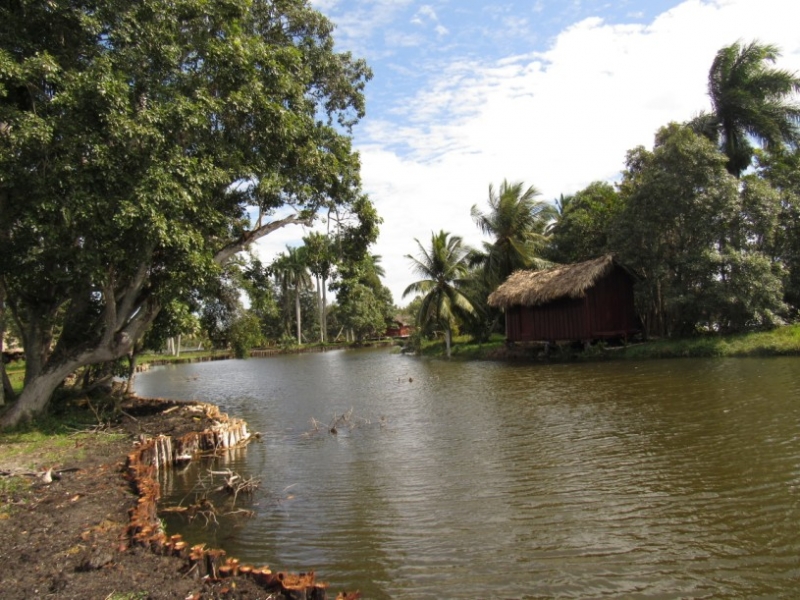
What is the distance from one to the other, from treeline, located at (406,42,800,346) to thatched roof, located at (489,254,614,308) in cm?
→ 132

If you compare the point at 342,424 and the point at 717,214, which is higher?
the point at 717,214

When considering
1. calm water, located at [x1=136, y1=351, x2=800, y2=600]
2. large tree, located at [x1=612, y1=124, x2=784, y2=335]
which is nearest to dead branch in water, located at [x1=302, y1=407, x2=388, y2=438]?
calm water, located at [x1=136, y1=351, x2=800, y2=600]

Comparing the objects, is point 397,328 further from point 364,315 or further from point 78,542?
point 78,542

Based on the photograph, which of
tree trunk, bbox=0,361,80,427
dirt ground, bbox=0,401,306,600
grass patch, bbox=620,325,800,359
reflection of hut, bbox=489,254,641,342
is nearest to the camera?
dirt ground, bbox=0,401,306,600

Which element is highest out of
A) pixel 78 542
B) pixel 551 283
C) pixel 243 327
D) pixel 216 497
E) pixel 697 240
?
pixel 697 240

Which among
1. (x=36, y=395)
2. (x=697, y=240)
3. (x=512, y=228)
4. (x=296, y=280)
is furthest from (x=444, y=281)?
(x=296, y=280)

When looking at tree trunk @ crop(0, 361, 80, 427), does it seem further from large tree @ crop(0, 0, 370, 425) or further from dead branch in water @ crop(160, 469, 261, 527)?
dead branch in water @ crop(160, 469, 261, 527)

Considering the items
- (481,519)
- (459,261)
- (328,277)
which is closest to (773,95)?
(459,261)

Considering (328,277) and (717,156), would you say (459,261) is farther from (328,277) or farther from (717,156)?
(328,277)

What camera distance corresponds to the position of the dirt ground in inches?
173

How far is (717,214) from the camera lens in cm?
2073

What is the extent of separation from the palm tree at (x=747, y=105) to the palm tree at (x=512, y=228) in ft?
30.9

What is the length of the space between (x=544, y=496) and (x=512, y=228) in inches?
1033

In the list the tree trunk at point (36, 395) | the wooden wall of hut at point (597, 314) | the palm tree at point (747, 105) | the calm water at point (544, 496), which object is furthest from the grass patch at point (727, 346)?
the tree trunk at point (36, 395)
